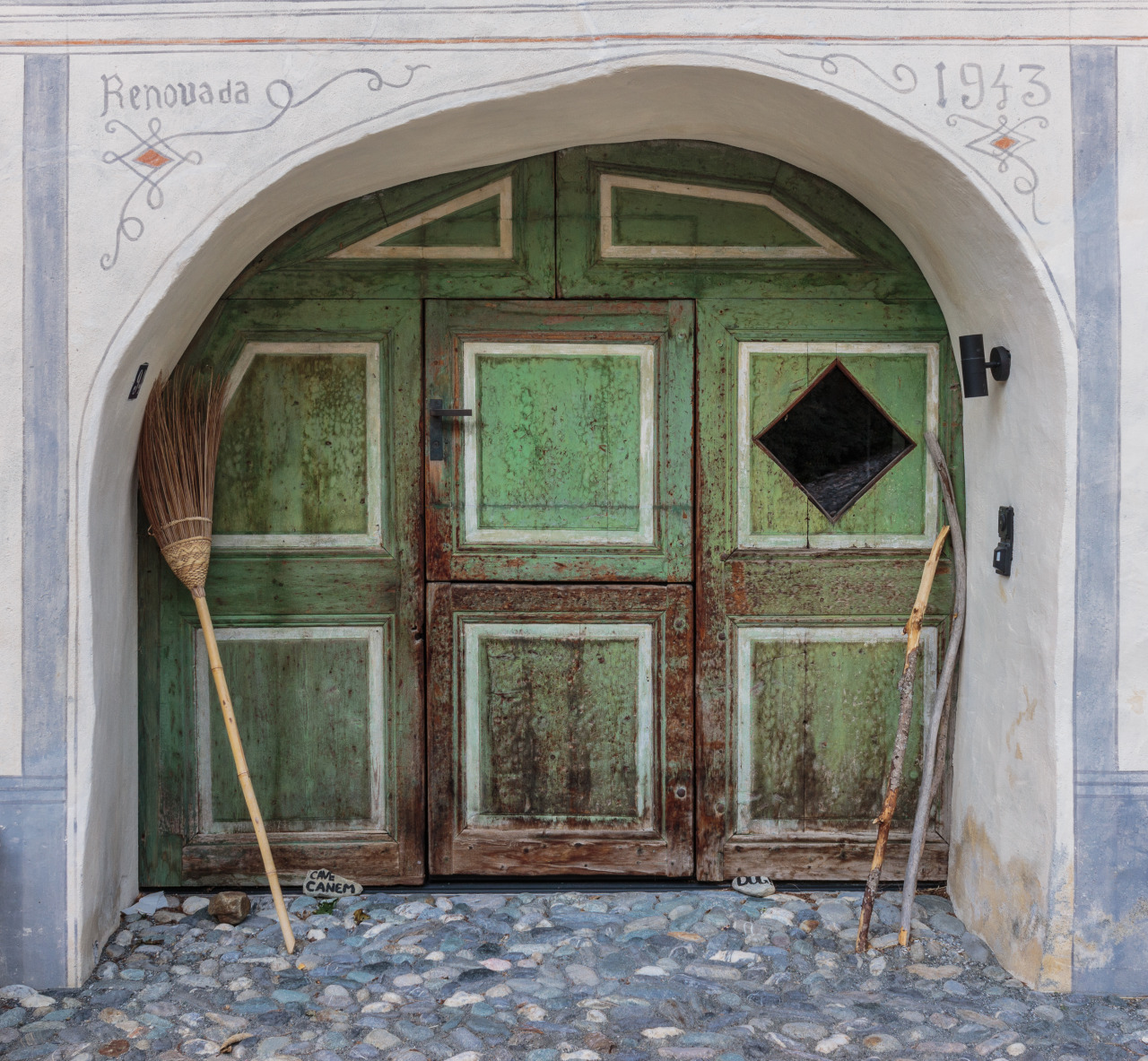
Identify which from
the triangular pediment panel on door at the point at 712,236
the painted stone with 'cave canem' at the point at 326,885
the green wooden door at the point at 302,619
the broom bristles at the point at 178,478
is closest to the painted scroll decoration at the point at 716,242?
the triangular pediment panel on door at the point at 712,236

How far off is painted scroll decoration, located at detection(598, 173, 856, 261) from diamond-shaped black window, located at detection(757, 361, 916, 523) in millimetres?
440

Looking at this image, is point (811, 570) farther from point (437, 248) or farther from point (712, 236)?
point (437, 248)

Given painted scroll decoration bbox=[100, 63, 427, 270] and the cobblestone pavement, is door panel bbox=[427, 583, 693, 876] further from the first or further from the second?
painted scroll decoration bbox=[100, 63, 427, 270]

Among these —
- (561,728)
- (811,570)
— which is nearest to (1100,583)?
(811,570)

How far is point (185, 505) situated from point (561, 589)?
1257 mm

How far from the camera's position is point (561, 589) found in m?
3.51

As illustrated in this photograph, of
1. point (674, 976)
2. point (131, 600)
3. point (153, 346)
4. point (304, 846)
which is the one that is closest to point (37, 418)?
point (153, 346)

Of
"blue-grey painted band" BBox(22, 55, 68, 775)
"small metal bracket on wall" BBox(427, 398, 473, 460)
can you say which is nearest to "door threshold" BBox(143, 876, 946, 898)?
"blue-grey painted band" BBox(22, 55, 68, 775)

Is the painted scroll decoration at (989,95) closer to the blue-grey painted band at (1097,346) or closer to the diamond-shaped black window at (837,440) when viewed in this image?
the blue-grey painted band at (1097,346)

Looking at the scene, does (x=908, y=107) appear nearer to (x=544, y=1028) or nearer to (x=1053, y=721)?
(x=1053, y=721)

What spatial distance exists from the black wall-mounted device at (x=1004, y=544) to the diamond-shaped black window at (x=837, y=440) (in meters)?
0.48

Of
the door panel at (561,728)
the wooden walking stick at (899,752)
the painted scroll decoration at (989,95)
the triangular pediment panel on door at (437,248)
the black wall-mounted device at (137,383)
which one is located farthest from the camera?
the door panel at (561,728)

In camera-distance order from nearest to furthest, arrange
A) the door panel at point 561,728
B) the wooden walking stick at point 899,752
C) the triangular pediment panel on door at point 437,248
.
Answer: the wooden walking stick at point 899,752 < the triangular pediment panel on door at point 437,248 < the door panel at point 561,728

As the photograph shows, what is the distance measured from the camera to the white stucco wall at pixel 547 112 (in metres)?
2.81
